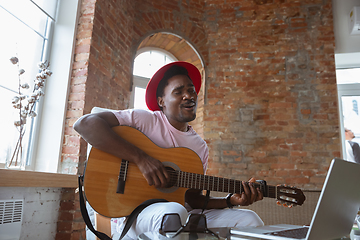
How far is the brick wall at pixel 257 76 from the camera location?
11.4ft

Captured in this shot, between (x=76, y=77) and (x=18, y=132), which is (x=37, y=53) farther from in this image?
(x=18, y=132)

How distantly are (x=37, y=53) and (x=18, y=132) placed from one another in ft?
2.49

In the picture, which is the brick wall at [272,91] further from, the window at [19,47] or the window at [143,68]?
the window at [19,47]

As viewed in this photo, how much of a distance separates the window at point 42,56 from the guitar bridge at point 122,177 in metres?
1.25

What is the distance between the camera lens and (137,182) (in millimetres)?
1373

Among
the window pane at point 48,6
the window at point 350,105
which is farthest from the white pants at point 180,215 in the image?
the window at point 350,105

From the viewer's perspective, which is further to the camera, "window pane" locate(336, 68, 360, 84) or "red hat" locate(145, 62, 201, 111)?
"window pane" locate(336, 68, 360, 84)

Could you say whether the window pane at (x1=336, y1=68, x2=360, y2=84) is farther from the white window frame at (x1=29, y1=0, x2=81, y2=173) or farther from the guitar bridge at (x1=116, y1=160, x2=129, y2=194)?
the guitar bridge at (x1=116, y1=160, x2=129, y2=194)

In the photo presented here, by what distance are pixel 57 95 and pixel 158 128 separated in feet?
4.47

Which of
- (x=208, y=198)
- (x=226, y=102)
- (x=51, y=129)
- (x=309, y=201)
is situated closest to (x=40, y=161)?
(x=51, y=129)

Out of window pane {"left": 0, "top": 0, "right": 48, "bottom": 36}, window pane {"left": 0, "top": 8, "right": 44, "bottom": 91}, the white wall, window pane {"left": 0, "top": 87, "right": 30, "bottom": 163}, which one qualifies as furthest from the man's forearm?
window pane {"left": 0, "top": 0, "right": 48, "bottom": 36}

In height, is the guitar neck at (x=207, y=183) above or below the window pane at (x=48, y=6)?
below

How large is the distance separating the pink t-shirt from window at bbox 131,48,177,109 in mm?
2128

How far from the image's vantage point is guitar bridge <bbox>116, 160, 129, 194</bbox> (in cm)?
132
